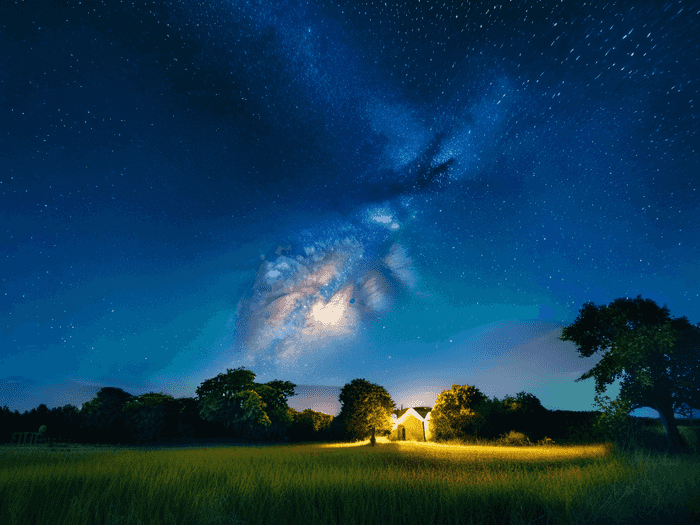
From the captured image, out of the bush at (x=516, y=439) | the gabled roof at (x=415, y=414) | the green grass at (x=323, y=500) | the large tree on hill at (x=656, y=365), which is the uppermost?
the large tree on hill at (x=656, y=365)

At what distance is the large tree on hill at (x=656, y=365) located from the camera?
15.2 metres

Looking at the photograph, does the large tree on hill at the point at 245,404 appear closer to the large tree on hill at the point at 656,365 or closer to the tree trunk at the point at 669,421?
the large tree on hill at the point at 656,365

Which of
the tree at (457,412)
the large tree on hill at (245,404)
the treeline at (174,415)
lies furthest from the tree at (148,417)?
the tree at (457,412)

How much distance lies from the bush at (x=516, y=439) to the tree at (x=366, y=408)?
34.9 ft

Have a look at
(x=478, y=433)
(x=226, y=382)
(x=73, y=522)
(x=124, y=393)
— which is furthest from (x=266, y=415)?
(x=73, y=522)

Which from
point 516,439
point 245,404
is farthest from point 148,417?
point 516,439

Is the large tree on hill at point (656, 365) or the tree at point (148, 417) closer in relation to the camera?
the large tree on hill at point (656, 365)

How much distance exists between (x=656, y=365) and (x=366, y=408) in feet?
64.0

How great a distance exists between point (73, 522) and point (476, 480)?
587 cm

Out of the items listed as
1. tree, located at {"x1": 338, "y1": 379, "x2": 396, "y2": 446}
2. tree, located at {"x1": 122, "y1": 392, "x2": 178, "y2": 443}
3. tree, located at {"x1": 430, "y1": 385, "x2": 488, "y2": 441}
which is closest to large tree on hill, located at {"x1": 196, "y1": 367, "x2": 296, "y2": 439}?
tree, located at {"x1": 122, "y1": 392, "x2": 178, "y2": 443}

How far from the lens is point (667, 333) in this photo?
14.5 metres

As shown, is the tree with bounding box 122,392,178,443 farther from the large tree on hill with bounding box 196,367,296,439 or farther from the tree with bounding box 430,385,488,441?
the tree with bounding box 430,385,488,441

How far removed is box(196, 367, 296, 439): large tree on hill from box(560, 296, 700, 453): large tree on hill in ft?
78.7

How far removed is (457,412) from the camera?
3356 cm
